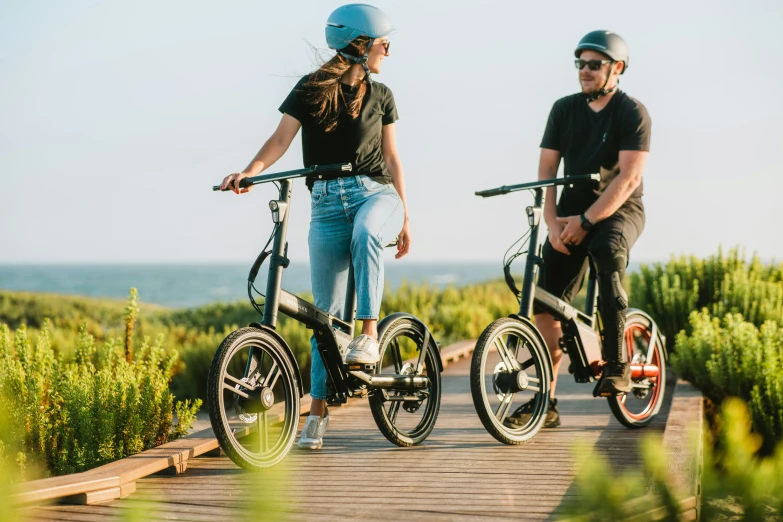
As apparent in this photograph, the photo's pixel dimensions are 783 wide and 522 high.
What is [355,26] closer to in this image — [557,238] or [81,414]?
[557,238]

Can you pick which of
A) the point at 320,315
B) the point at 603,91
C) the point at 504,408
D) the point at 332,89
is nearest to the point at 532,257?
Answer: the point at 504,408

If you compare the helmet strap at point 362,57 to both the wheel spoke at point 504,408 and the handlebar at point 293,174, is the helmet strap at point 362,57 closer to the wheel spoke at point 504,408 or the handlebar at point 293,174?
the handlebar at point 293,174

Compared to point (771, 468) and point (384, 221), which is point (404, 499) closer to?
point (384, 221)

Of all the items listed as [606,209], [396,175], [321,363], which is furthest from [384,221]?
[606,209]

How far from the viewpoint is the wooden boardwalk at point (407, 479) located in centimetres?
340

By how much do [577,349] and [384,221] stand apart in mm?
1454

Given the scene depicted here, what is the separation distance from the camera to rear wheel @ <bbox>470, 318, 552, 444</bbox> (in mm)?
4516

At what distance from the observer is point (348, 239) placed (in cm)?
453

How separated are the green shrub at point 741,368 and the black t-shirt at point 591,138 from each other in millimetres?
1806

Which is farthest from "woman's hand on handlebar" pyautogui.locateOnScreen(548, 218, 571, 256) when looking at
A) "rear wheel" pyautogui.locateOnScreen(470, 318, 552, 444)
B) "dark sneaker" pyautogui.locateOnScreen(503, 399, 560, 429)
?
"dark sneaker" pyautogui.locateOnScreen(503, 399, 560, 429)

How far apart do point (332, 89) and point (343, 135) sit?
21 centimetres

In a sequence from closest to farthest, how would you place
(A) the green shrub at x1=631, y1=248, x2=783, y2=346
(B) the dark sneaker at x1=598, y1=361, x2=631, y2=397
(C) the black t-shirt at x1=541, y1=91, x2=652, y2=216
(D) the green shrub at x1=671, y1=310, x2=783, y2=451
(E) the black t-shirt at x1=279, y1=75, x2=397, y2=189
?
(E) the black t-shirt at x1=279, y1=75, x2=397, y2=189, (C) the black t-shirt at x1=541, y1=91, x2=652, y2=216, (B) the dark sneaker at x1=598, y1=361, x2=631, y2=397, (D) the green shrub at x1=671, y1=310, x2=783, y2=451, (A) the green shrub at x1=631, y1=248, x2=783, y2=346

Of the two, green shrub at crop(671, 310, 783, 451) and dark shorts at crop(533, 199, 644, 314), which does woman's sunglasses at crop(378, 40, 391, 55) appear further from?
green shrub at crop(671, 310, 783, 451)

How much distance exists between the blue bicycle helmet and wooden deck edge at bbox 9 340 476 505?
190 centimetres
